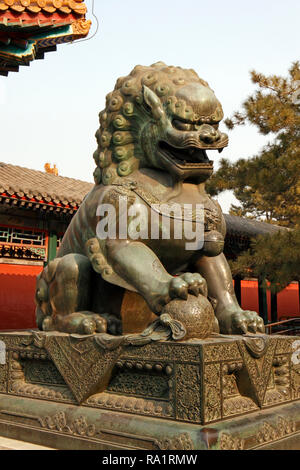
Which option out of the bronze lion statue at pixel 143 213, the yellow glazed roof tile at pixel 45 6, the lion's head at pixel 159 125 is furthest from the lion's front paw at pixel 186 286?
the yellow glazed roof tile at pixel 45 6

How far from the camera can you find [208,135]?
249cm

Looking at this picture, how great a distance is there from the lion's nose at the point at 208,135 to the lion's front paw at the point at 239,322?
91 cm

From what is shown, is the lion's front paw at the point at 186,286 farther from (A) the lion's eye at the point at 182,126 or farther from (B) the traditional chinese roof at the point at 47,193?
(B) the traditional chinese roof at the point at 47,193

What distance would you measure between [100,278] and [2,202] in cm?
662

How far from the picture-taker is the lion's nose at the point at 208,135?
2494 millimetres

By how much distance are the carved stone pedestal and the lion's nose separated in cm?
98

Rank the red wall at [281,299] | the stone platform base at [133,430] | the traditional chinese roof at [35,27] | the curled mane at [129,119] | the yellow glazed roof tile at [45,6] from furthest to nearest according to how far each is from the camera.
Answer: the red wall at [281,299]
the traditional chinese roof at [35,27]
the yellow glazed roof tile at [45,6]
the curled mane at [129,119]
the stone platform base at [133,430]

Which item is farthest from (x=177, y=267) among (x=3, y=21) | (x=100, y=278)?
(x=3, y=21)

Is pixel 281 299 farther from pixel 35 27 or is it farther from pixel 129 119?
pixel 129 119

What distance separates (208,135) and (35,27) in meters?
4.96

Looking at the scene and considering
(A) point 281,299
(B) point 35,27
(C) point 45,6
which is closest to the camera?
(C) point 45,6

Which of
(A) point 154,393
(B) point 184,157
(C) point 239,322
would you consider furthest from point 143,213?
(A) point 154,393
